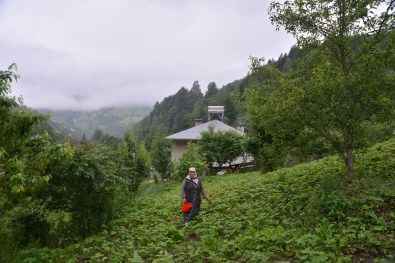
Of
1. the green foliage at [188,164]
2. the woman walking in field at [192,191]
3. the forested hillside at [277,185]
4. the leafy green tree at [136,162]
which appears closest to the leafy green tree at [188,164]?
the green foliage at [188,164]

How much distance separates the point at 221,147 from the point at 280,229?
21.9 metres

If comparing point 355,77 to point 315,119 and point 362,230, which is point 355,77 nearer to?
point 315,119

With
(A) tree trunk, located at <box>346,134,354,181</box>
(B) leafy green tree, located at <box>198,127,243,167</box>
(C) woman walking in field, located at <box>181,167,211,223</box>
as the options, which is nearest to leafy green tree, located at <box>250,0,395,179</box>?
(A) tree trunk, located at <box>346,134,354,181</box>

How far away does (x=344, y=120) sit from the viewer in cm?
711

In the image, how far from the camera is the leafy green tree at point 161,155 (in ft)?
74.8

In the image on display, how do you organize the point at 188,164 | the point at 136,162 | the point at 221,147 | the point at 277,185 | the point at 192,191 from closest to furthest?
1. the point at 192,191
2. the point at 277,185
3. the point at 136,162
4. the point at 188,164
5. the point at 221,147

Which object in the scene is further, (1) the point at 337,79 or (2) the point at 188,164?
(2) the point at 188,164

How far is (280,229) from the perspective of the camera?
6.42 m

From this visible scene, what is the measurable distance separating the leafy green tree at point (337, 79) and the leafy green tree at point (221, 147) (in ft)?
64.6

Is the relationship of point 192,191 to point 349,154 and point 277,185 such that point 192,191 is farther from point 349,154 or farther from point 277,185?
point 349,154

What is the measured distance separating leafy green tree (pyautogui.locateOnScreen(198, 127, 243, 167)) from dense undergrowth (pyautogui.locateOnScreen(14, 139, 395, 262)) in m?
17.9

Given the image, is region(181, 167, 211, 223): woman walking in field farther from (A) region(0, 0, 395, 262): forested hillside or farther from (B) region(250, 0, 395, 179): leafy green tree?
(B) region(250, 0, 395, 179): leafy green tree

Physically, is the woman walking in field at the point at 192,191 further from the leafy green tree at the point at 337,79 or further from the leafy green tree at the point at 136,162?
the leafy green tree at the point at 136,162

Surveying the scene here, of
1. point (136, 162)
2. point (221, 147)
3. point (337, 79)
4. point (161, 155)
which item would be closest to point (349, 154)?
point (337, 79)
